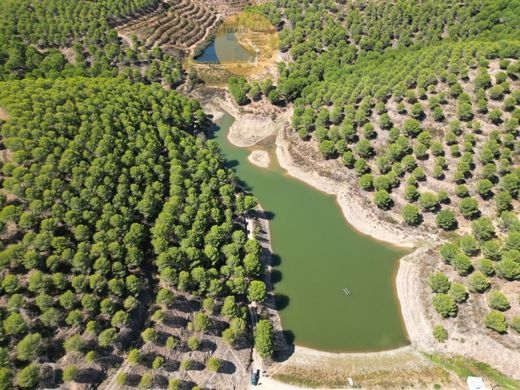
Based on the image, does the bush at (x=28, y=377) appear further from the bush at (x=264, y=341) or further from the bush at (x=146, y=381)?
the bush at (x=264, y=341)

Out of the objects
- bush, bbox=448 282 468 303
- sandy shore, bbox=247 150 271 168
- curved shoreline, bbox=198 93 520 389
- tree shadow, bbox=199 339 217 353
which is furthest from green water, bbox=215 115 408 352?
tree shadow, bbox=199 339 217 353

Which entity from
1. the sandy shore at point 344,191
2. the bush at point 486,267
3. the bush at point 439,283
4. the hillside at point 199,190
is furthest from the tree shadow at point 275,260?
the bush at point 486,267

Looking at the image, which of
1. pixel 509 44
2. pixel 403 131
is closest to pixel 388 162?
pixel 403 131

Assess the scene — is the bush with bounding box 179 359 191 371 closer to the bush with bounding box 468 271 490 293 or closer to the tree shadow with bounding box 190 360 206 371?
the tree shadow with bounding box 190 360 206 371

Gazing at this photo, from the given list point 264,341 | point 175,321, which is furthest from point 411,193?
point 175,321

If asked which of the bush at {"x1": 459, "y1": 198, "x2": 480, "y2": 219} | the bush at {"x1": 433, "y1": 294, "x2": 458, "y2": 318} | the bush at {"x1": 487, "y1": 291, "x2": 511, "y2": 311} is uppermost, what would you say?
the bush at {"x1": 459, "y1": 198, "x2": 480, "y2": 219}

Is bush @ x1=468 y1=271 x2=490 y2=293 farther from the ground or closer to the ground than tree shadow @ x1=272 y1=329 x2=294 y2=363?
farther from the ground

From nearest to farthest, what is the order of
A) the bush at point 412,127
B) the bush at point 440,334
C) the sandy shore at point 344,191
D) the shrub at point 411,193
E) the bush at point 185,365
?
the bush at point 185,365
the bush at point 440,334
the sandy shore at point 344,191
the shrub at point 411,193
the bush at point 412,127
